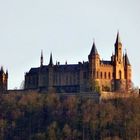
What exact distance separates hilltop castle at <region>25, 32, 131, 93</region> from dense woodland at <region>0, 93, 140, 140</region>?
4.94 metres

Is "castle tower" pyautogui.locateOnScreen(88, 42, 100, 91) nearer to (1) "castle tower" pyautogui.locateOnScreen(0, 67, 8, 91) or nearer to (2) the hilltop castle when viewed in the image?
(2) the hilltop castle

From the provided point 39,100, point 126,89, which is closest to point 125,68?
point 126,89

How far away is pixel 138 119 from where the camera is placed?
166000 millimetres

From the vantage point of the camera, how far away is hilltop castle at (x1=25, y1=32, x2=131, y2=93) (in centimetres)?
18062

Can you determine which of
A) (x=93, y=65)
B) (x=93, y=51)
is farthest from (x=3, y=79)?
(x=93, y=65)

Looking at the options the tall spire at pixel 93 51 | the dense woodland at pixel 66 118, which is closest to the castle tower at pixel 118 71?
the tall spire at pixel 93 51

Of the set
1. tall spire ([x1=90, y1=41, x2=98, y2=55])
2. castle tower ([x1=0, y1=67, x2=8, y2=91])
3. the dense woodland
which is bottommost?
the dense woodland

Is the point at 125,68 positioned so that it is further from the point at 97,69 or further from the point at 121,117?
the point at 121,117

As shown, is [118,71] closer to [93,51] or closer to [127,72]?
[127,72]

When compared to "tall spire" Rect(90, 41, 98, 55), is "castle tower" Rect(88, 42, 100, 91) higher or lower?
lower

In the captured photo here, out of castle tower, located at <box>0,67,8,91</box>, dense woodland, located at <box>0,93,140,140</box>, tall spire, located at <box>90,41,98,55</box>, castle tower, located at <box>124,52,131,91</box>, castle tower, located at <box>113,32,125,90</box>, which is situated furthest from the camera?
castle tower, located at <box>0,67,8,91</box>

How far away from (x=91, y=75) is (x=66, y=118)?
12.7m

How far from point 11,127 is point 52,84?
14148mm

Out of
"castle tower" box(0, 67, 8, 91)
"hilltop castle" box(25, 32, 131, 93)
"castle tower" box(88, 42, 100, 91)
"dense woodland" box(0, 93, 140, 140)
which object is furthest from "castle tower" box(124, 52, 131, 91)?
"castle tower" box(0, 67, 8, 91)
